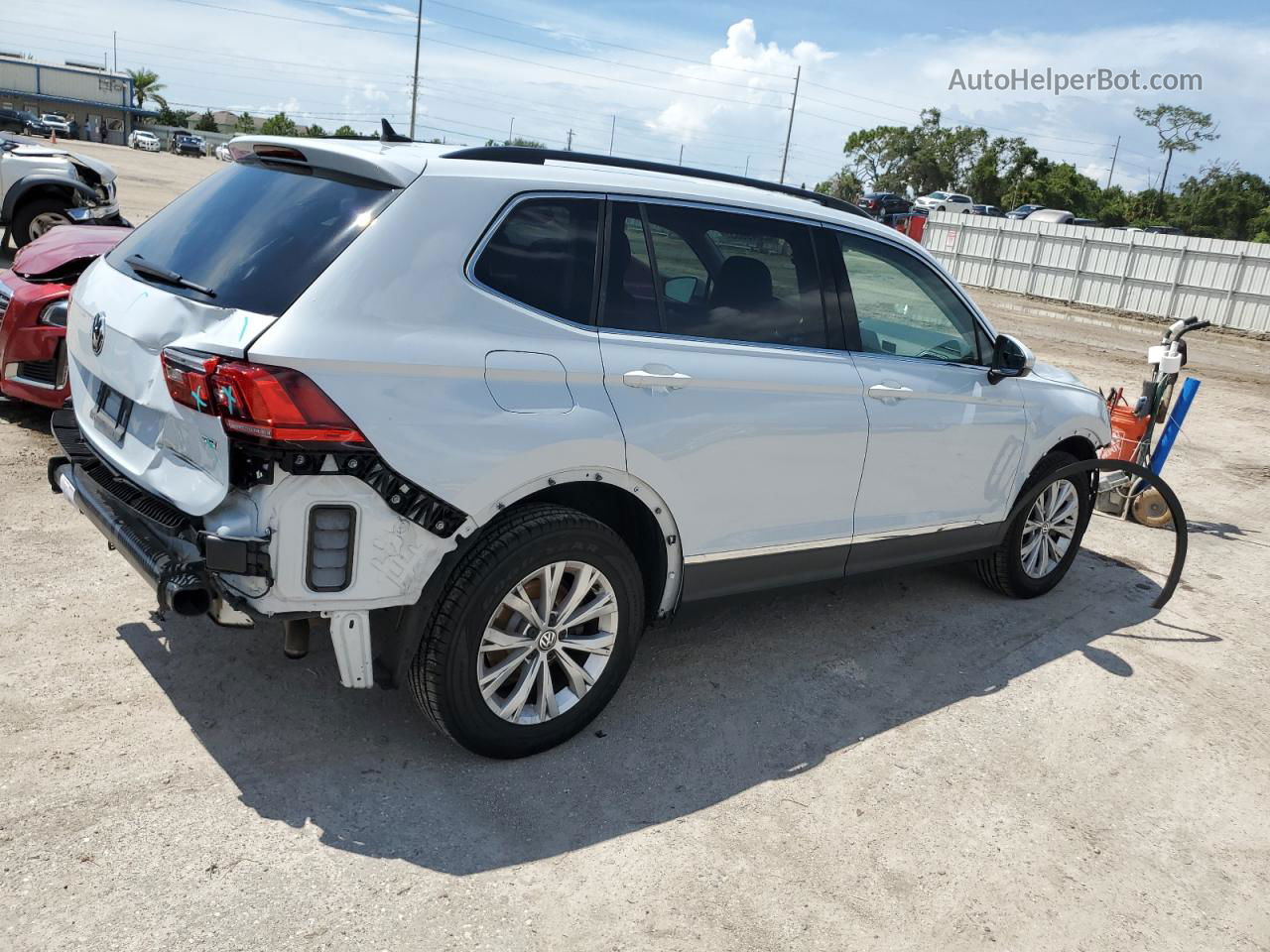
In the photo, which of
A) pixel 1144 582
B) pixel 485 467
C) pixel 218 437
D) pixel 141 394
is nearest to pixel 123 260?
pixel 141 394

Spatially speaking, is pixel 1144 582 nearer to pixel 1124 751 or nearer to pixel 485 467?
pixel 1124 751

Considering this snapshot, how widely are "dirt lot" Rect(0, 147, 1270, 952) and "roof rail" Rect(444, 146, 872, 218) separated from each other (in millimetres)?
1737

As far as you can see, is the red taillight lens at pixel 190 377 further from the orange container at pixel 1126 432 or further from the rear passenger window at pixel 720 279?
the orange container at pixel 1126 432

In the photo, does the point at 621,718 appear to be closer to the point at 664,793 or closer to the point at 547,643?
the point at 664,793

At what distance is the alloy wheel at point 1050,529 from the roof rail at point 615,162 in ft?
6.40

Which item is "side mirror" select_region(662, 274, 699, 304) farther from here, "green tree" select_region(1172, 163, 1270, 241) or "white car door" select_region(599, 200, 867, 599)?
"green tree" select_region(1172, 163, 1270, 241)

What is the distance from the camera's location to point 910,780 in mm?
3746

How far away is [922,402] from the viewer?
4.48 m

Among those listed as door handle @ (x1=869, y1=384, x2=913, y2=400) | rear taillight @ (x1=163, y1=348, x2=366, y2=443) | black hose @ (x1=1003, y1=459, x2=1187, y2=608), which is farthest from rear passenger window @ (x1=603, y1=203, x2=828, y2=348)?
black hose @ (x1=1003, y1=459, x2=1187, y2=608)

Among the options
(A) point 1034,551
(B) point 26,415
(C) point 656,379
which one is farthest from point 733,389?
(B) point 26,415

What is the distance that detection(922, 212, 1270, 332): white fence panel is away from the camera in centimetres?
2442

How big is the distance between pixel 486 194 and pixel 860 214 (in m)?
2.03

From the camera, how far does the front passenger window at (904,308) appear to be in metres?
4.38

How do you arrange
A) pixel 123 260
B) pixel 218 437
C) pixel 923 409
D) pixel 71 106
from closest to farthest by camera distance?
pixel 218 437, pixel 123 260, pixel 923 409, pixel 71 106
